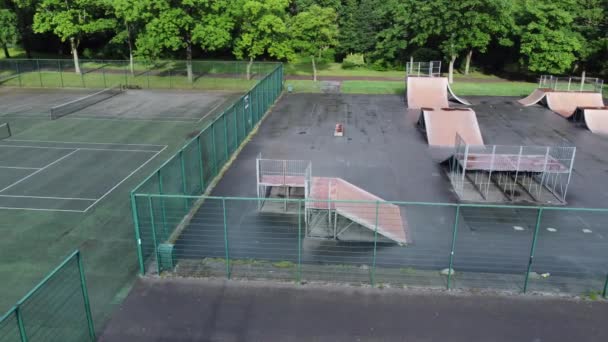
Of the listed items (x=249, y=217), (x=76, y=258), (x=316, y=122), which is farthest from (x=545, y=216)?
(x=316, y=122)

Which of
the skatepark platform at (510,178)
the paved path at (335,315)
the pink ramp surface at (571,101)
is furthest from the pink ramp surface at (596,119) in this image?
the paved path at (335,315)

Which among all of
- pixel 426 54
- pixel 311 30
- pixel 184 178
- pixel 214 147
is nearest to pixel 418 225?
pixel 184 178

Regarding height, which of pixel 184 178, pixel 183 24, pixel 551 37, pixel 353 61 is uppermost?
pixel 183 24

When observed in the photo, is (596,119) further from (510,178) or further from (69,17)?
(69,17)

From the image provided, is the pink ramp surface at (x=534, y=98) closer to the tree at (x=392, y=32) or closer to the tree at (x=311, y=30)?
the tree at (x=392, y=32)

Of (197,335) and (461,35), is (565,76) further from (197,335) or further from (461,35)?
(197,335)

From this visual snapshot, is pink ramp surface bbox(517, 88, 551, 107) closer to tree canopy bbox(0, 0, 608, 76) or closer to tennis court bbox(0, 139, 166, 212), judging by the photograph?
tree canopy bbox(0, 0, 608, 76)
